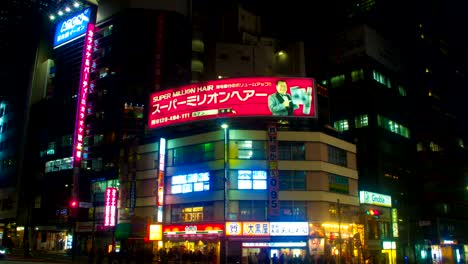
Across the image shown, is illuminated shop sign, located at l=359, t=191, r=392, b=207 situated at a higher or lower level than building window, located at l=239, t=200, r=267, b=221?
higher

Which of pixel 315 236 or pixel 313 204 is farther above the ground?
pixel 313 204

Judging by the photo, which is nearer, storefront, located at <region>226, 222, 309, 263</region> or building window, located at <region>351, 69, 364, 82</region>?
storefront, located at <region>226, 222, 309, 263</region>

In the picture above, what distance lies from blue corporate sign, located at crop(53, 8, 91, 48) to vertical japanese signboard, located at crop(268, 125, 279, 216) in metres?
44.5

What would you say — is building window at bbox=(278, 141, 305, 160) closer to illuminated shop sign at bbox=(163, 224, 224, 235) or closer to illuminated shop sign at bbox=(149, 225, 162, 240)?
illuminated shop sign at bbox=(163, 224, 224, 235)

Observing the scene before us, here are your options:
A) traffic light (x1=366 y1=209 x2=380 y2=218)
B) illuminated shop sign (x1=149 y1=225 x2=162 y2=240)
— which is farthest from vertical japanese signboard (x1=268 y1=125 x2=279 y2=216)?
traffic light (x1=366 y1=209 x2=380 y2=218)

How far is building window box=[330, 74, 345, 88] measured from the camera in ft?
220

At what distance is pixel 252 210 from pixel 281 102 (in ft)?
34.9

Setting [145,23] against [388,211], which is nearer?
[388,211]

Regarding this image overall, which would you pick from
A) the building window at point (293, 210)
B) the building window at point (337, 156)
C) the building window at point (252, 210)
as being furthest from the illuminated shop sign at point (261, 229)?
the building window at point (337, 156)

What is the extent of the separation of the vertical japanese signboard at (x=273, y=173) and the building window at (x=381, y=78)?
31.9 m

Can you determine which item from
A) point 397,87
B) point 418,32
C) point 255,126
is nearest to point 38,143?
point 255,126

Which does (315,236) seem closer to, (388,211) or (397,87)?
(388,211)

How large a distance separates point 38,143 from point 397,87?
62.0m

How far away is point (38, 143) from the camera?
248ft
